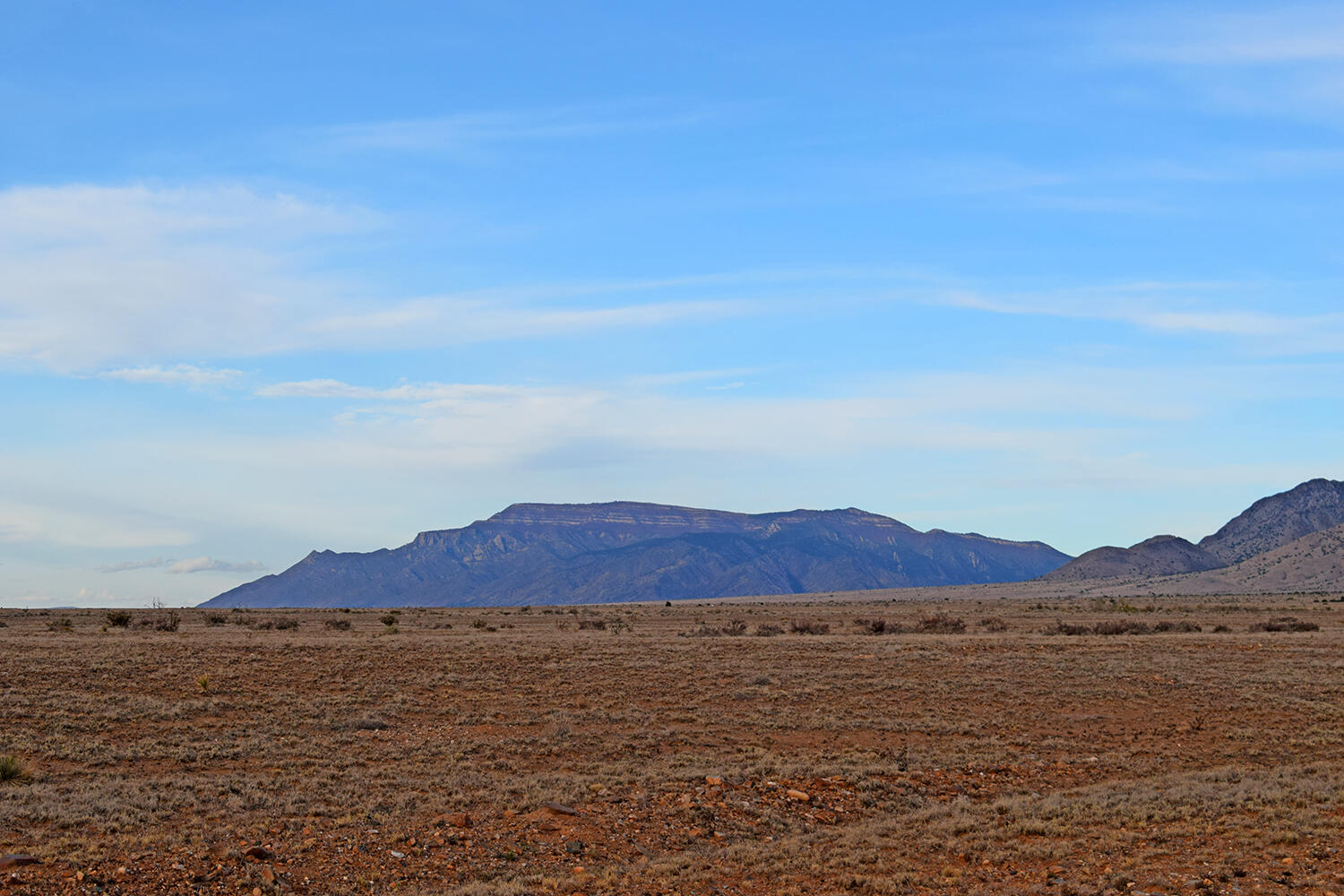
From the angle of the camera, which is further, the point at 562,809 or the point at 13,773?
the point at 13,773

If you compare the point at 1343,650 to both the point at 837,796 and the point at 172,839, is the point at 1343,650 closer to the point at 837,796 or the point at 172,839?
the point at 837,796

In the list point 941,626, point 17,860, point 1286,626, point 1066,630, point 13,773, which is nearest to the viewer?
point 17,860

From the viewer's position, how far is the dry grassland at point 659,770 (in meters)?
12.9

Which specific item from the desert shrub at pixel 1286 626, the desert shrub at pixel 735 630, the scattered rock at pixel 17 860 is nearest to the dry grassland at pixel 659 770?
the scattered rock at pixel 17 860

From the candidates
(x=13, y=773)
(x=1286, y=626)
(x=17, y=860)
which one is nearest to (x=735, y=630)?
(x=1286, y=626)

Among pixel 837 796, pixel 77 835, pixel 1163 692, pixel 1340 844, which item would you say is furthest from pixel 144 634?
pixel 1340 844

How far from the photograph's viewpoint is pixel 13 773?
16578 millimetres

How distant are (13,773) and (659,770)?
10.2m

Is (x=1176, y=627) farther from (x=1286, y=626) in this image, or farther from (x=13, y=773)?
(x=13, y=773)

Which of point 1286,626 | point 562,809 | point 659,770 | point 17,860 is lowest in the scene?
point 1286,626

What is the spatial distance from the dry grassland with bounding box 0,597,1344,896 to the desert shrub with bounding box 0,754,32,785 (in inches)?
2.2

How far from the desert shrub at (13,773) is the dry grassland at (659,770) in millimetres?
56

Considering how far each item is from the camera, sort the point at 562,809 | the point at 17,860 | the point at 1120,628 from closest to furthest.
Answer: the point at 17,860, the point at 562,809, the point at 1120,628

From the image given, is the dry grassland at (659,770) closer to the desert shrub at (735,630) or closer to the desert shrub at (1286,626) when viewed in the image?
the desert shrub at (735,630)
